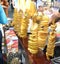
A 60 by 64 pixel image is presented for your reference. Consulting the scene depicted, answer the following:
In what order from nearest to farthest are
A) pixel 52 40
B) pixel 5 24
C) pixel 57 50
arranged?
pixel 52 40 → pixel 57 50 → pixel 5 24

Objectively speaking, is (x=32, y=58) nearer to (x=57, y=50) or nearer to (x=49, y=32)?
(x=49, y=32)

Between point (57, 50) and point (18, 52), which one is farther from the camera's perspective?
point (18, 52)

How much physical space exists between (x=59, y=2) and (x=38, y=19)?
5.84ft

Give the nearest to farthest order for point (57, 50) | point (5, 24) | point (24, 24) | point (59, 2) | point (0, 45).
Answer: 1. point (24, 24)
2. point (57, 50)
3. point (0, 45)
4. point (5, 24)
5. point (59, 2)

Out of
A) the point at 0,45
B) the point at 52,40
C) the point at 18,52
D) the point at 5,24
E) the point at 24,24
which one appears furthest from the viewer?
the point at 5,24

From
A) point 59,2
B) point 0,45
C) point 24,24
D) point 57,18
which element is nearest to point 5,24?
point 0,45

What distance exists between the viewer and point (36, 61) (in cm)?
92

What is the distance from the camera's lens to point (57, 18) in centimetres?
97

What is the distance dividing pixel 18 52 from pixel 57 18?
62 centimetres

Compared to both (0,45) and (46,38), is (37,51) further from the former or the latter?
(0,45)

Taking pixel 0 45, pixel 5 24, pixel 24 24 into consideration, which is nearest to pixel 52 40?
pixel 24 24

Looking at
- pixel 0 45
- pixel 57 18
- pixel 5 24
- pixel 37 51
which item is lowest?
pixel 0 45

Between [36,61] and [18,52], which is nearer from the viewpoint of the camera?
[36,61]

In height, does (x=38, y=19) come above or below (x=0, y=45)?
above
